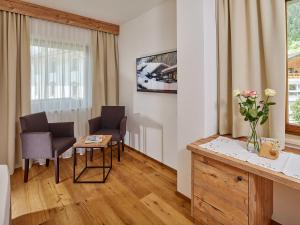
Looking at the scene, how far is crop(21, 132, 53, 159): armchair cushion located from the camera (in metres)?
2.46

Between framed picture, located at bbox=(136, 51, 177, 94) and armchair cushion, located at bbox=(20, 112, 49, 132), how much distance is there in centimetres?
160

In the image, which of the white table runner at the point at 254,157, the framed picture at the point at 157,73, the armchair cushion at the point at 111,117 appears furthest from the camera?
the armchair cushion at the point at 111,117

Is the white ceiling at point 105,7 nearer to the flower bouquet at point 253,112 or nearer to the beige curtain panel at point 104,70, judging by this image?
the beige curtain panel at point 104,70

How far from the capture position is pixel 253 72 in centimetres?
175

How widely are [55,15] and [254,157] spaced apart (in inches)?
135

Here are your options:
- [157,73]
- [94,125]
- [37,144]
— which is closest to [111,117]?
[94,125]

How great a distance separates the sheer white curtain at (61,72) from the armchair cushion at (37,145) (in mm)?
779

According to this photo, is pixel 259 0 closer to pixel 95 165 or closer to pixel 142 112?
pixel 142 112

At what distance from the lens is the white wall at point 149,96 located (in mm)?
2777

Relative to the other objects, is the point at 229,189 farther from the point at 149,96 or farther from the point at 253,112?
the point at 149,96

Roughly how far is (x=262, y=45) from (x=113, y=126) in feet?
8.54

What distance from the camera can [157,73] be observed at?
116 inches

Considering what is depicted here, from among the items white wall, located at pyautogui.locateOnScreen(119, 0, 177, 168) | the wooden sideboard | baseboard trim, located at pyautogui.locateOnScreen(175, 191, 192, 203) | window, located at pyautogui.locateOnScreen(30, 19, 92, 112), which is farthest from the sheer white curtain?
the wooden sideboard

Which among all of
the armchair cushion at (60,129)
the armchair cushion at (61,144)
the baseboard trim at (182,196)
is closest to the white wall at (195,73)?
the baseboard trim at (182,196)
